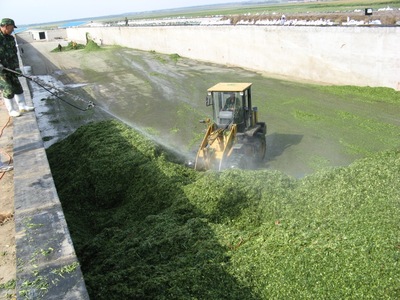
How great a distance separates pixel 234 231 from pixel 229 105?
15.8 ft

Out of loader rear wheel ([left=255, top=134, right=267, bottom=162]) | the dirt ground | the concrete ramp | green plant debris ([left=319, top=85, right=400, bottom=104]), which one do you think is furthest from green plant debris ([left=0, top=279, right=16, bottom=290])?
green plant debris ([left=319, top=85, right=400, bottom=104])

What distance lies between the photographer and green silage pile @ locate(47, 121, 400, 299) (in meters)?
5.23

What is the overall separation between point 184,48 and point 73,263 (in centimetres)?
3468

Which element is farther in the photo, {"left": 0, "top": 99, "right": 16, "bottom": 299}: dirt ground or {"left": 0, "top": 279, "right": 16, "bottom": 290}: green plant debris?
{"left": 0, "top": 99, "right": 16, "bottom": 299}: dirt ground

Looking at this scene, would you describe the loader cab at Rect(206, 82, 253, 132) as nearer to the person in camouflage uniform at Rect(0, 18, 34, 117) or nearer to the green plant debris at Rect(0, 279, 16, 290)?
the person in camouflage uniform at Rect(0, 18, 34, 117)

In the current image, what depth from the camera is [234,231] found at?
6668 millimetres

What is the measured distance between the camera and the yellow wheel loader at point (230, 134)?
10.1 meters

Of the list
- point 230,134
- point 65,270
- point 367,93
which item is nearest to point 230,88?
point 230,134

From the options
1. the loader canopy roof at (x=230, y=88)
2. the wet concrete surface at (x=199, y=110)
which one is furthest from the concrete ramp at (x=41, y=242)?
the loader canopy roof at (x=230, y=88)

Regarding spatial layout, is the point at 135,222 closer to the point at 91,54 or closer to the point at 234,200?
the point at 234,200

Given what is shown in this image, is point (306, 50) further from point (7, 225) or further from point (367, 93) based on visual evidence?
point (7, 225)

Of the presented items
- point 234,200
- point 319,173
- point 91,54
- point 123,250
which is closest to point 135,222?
point 123,250

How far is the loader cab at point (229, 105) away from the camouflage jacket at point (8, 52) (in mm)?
4972

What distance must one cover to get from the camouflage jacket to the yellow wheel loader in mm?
4972
